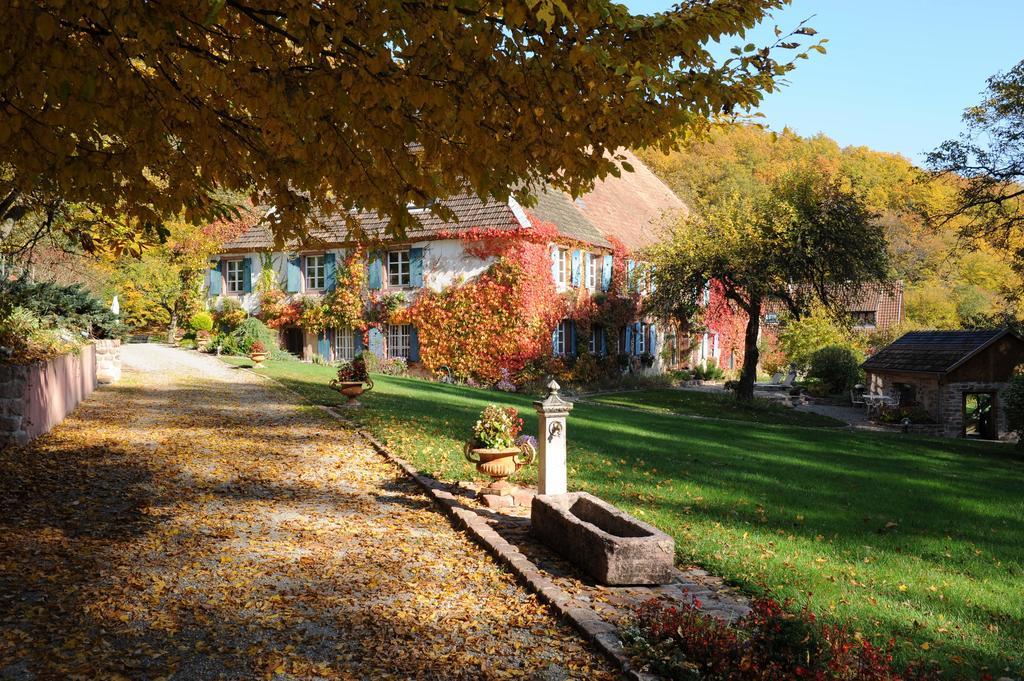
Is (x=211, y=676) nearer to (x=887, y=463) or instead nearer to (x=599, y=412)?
(x=887, y=463)

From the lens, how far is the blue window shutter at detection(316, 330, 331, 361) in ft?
93.0

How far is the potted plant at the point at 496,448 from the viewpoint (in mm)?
8758

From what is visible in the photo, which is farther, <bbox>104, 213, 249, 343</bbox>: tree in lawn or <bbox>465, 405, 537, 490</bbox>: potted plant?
<bbox>104, 213, 249, 343</bbox>: tree in lawn

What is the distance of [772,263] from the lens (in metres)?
24.3

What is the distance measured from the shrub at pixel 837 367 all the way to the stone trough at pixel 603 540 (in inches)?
1146

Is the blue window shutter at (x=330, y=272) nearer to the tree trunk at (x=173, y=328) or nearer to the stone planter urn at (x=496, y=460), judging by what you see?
the tree trunk at (x=173, y=328)

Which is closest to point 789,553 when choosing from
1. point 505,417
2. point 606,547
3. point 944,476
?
point 606,547

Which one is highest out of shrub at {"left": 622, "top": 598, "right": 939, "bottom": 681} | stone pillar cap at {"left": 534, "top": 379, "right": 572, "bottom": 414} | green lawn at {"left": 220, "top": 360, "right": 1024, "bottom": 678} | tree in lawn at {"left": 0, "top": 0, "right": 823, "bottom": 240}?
tree in lawn at {"left": 0, "top": 0, "right": 823, "bottom": 240}

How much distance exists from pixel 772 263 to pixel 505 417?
1760 cm

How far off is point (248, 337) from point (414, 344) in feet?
20.0

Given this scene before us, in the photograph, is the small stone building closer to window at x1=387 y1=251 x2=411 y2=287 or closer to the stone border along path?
window at x1=387 y1=251 x2=411 y2=287

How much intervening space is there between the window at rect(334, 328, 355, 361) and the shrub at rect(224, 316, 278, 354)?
2.14 metres

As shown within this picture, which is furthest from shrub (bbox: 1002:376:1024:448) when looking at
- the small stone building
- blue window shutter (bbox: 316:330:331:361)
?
blue window shutter (bbox: 316:330:331:361)

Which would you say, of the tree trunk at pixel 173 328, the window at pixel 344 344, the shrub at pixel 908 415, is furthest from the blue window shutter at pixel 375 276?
the shrub at pixel 908 415
